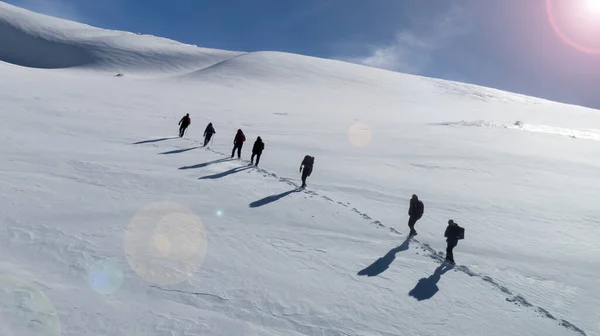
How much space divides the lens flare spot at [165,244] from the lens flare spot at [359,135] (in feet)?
52.3

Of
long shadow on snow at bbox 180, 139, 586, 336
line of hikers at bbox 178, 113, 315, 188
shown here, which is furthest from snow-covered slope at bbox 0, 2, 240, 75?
long shadow on snow at bbox 180, 139, 586, 336

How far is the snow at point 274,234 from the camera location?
5.98 m

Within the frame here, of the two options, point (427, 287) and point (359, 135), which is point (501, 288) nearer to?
point (427, 287)

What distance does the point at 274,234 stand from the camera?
8977 mm

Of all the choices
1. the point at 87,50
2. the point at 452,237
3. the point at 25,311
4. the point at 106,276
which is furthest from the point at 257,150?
the point at 87,50

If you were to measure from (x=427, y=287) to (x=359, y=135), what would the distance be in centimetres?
2064

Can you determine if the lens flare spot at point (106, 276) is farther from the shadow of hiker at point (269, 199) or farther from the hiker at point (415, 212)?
the hiker at point (415, 212)

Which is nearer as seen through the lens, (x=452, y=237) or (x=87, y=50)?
(x=452, y=237)

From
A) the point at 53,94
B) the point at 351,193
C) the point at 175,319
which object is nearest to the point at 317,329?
the point at 175,319

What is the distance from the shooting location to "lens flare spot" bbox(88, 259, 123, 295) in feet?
19.5

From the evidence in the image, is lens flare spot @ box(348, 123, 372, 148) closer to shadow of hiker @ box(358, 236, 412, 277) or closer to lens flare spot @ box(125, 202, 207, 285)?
shadow of hiker @ box(358, 236, 412, 277)

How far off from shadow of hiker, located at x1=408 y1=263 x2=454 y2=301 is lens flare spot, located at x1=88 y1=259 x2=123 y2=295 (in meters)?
4.89

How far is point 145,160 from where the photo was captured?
1380 cm

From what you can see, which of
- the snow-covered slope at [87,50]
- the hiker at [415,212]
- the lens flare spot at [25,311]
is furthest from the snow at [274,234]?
the snow-covered slope at [87,50]
